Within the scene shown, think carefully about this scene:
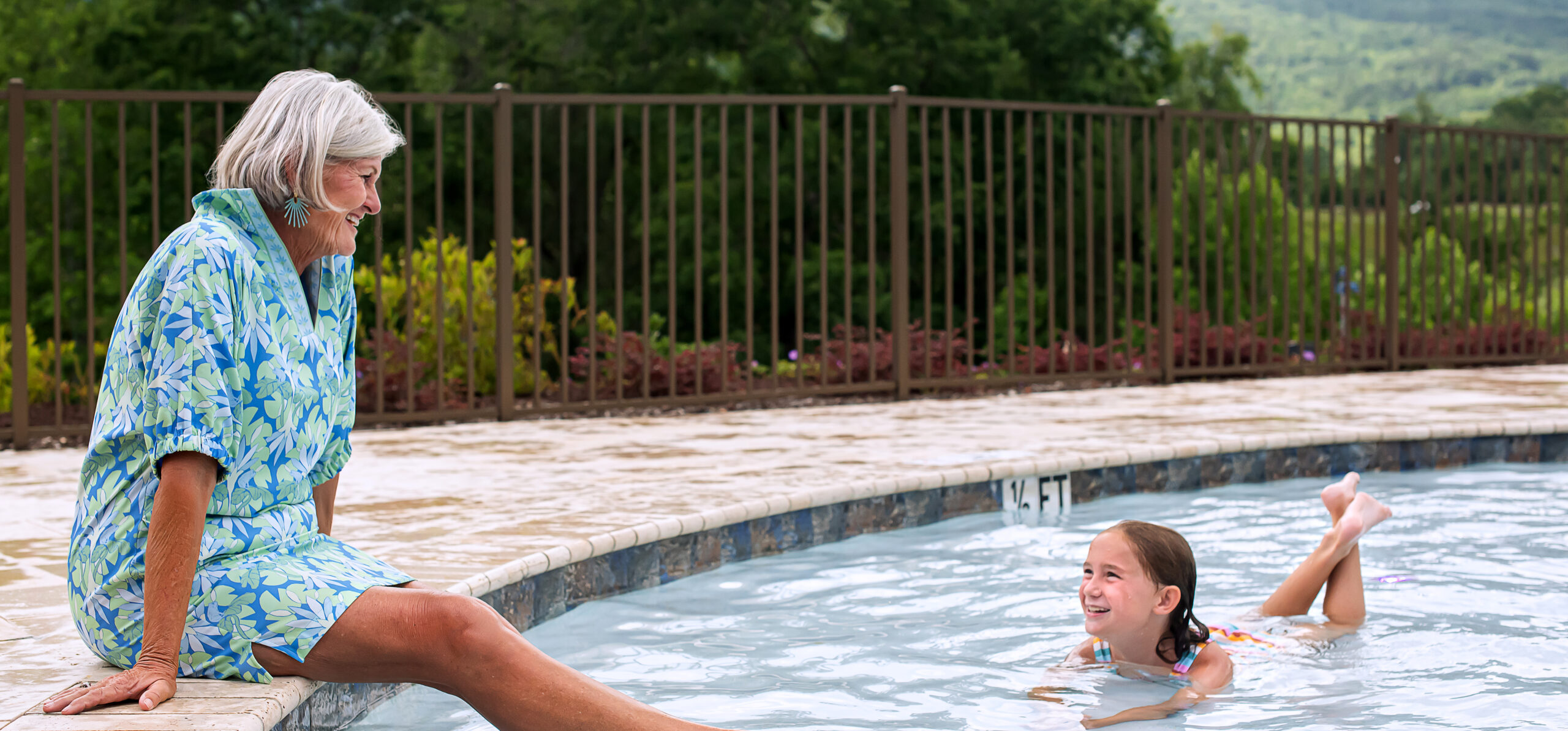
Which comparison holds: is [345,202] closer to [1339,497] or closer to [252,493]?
[252,493]

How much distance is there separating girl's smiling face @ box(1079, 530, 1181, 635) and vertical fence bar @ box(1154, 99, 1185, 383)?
6007 mm

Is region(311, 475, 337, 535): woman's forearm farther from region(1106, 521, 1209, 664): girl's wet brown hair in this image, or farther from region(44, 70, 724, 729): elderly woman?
region(1106, 521, 1209, 664): girl's wet brown hair

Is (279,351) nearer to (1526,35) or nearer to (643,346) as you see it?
(643,346)

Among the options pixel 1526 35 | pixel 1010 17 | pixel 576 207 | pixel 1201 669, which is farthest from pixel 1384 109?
pixel 1201 669

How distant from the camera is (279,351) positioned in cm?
200

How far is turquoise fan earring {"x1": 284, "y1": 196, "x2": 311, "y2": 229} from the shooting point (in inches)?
78.7

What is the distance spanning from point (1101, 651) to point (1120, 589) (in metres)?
0.34

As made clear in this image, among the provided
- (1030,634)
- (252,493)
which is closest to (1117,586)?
(1030,634)

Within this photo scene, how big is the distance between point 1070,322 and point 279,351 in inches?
275

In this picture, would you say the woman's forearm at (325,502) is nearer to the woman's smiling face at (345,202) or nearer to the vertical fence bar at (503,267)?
the woman's smiling face at (345,202)

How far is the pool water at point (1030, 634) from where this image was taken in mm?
2779

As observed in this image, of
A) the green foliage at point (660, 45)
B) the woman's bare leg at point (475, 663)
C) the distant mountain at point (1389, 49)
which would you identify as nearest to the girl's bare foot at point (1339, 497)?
the woman's bare leg at point (475, 663)

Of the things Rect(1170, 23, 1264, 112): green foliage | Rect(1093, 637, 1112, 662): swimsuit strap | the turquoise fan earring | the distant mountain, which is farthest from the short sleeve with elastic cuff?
the distant mountain

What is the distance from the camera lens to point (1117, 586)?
272cm
